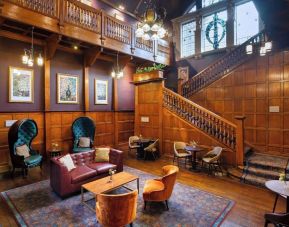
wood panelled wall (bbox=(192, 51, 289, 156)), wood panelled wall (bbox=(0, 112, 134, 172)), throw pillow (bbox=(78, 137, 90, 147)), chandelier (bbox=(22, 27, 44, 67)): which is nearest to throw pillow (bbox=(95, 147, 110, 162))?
throw pillow (bbox=(78, 137, 90, 147))

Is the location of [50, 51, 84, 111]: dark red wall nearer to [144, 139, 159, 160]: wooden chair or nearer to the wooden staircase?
[144, 139, 159, 160]: wooden chair

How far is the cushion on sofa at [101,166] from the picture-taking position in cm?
437

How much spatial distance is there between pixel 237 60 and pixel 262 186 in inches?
188

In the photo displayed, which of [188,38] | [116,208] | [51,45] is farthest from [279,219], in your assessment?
[188,38]

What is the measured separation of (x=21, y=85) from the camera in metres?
5.68

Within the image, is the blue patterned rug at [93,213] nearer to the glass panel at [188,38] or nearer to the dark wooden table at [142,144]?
the dark wooden table at [142,144]

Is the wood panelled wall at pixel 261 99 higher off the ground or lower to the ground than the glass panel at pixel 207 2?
lower

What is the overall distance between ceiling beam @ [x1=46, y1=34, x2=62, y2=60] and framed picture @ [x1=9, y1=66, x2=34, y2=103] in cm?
77

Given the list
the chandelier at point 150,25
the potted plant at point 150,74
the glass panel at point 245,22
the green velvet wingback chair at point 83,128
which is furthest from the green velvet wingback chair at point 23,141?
the glass panel at point 245,22

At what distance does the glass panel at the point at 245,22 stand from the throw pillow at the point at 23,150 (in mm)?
9335

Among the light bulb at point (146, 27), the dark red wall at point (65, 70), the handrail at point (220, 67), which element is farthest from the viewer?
the handrail at point (220, 67)

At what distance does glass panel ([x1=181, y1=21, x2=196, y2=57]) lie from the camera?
10.0 metres

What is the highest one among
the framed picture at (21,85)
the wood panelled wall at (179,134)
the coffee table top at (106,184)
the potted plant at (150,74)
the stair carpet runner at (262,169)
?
the potted plant at (150,74)

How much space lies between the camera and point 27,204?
3506 mm
